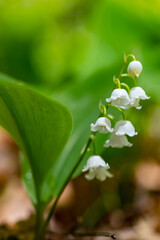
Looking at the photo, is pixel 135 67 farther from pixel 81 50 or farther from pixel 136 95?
pixel 81 50

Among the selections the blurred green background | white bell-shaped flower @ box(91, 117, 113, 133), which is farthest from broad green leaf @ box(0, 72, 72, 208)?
the blurred green background

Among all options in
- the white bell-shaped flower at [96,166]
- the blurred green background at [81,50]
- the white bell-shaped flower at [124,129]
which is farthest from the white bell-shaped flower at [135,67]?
the blurred green background at [81,50]

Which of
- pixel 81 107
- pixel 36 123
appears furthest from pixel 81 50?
pixel 36 123

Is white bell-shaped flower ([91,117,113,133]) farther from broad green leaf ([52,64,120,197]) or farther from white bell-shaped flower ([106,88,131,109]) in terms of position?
broad green leaf ([52,64,120,197])

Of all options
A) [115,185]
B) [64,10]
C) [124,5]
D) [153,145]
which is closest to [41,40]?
[64,10]

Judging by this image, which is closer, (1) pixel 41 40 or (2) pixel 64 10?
(1) pixel 41 40

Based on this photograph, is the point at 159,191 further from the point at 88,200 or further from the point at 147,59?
the point at 147,59
